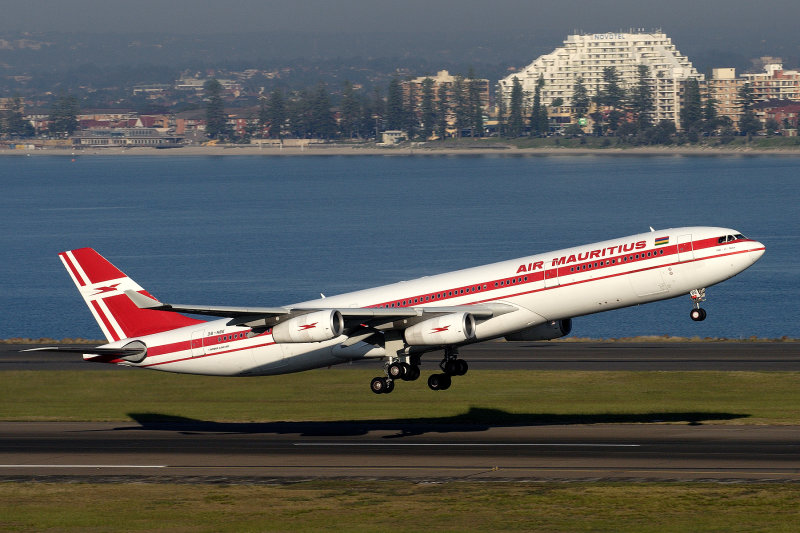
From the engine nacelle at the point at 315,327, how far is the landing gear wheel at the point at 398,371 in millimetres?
5301

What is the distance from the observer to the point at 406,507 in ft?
157

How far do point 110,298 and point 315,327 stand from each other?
1784 cm

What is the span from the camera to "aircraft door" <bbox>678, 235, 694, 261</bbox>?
195 ft

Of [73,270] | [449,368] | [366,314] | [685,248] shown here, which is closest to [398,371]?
[449,368]

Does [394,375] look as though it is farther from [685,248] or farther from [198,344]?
[685,248]

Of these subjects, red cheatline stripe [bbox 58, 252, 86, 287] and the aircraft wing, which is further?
red cheatline stripe [bbox 58, 252, 86, 287]

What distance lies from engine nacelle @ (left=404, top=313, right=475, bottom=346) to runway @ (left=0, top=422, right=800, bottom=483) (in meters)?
5.90

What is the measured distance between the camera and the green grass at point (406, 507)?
44.8 m

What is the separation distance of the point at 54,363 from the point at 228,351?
36.2 m

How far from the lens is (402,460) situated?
5834 cm

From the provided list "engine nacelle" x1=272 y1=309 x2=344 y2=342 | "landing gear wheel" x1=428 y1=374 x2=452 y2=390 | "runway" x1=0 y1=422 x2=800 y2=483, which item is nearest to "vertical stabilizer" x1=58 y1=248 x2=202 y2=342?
"runway" x1=0 y1=422 x2=800 y2=483

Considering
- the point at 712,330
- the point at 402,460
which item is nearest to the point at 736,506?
the point at 402,460

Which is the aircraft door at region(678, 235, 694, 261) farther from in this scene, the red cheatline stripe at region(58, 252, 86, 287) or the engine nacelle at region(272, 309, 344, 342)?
the red cheatline stripe at region(58, 252, 86, 287)

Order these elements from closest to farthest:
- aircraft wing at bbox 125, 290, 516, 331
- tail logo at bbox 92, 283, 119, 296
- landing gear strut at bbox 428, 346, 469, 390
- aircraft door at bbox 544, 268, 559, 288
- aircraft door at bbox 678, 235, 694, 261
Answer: aircraft door at bbox 678, 235, 694, 261
aircraft wing at bbox 125, 290, 516, 331
aircraft door at bbox 544, 268, 559, 288
landing gear strut at bbox 428, 346, 469, 390
tail logo at bbox 92, 283, 119, 296
